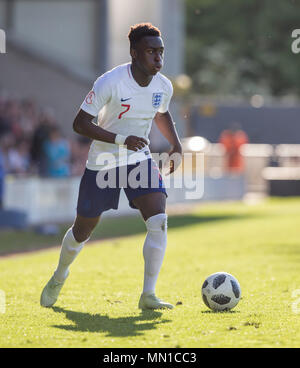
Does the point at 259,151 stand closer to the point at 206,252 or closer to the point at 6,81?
the point at 6,81

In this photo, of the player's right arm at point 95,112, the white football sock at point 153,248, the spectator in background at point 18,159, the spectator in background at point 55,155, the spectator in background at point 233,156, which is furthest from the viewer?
the spectator in background at point 233,156

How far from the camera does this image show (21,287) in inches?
376

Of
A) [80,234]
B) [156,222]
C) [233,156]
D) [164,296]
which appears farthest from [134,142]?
[233,156]

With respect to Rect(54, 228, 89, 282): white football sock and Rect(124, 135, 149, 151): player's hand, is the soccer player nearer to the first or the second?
Rect(54, 228, 89, 282): white football sock

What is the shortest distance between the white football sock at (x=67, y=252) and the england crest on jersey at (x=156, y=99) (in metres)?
1.29

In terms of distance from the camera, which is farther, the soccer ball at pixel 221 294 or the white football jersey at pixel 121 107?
the soccer ball at pixel 221 294

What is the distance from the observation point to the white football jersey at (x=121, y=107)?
24.7 feet

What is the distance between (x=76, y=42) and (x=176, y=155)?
20.1 meters

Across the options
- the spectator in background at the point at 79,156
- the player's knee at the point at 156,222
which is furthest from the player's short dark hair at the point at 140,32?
the spectator in background at the point at 79,156

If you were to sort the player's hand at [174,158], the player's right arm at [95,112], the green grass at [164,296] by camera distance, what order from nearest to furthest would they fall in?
1. the green grass at [164,296]
2. the player's right arm at [95,112]
3. the player's hand at [174,158]

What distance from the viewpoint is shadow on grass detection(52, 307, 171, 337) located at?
675 centimetres

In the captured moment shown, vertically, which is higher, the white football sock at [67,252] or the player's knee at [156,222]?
the player's knee at [156,222]

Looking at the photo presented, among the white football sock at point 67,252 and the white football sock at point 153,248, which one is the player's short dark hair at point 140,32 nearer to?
the white football sock at point 153,248
